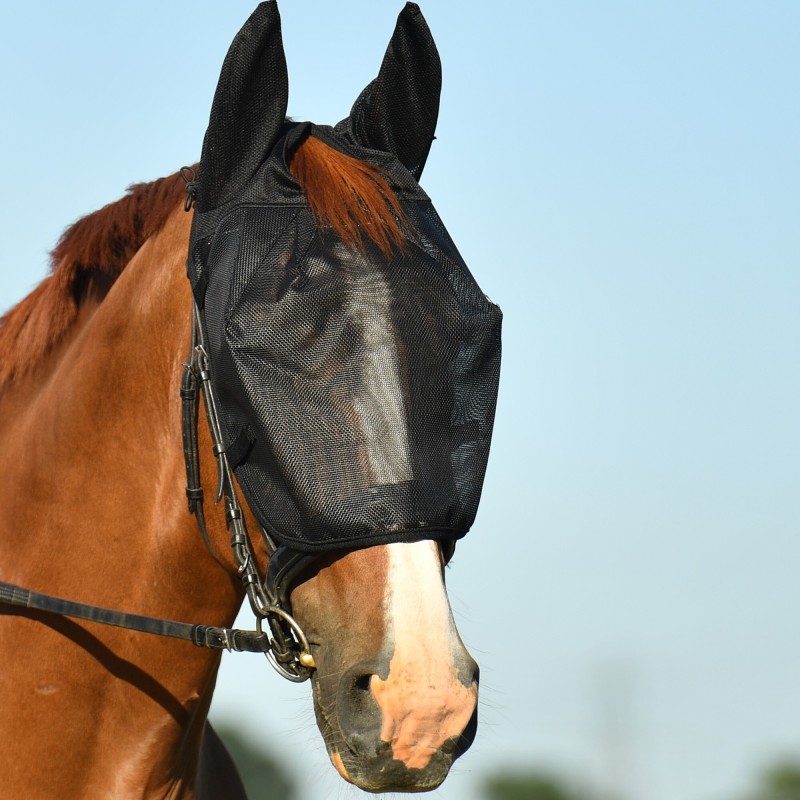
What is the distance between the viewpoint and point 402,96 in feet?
12.7

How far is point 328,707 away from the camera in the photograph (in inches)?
120

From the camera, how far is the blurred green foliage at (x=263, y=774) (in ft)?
75.8

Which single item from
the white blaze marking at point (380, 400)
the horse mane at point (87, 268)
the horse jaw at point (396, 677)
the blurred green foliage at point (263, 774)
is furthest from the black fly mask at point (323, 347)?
the blurred green foliage at point (263, 774)

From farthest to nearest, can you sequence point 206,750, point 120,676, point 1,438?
point 206,750 < point 1,438 < point 120,676

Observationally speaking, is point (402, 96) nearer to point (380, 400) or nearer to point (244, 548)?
point (380, 400)

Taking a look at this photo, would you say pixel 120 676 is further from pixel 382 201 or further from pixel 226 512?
pixel 382 201

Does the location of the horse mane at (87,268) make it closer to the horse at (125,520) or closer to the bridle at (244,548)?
the horse at (125,520)

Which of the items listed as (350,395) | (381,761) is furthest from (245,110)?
(381,761)

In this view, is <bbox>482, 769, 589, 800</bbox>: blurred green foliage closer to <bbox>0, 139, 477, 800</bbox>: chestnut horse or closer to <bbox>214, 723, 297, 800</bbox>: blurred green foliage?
<bbox>214, 723, 297, 800</bbox>: blurred green foliage

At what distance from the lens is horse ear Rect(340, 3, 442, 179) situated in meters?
3.84

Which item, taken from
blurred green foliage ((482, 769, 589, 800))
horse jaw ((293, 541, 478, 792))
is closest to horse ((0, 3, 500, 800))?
horse jaw ((293, 541, 478, 792))

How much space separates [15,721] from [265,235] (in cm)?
162

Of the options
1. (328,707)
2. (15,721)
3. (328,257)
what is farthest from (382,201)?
(15,721)

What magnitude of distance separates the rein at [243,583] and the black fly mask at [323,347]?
0.07m
